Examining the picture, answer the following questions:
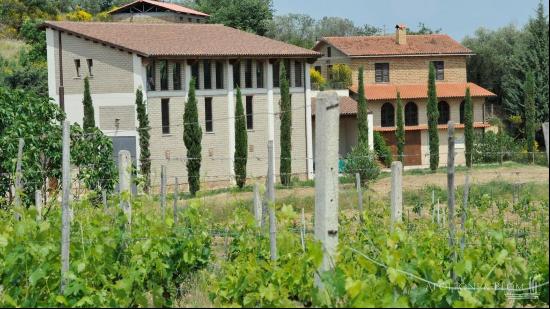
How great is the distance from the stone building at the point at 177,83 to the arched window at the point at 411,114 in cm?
787

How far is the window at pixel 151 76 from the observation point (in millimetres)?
36875

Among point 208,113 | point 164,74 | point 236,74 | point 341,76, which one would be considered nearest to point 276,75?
point 236,74

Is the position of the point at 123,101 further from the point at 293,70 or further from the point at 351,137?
the point at 351,137

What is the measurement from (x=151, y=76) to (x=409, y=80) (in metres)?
15.3

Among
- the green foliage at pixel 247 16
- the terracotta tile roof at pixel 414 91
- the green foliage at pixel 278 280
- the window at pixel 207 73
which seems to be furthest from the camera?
the green foliage at pixel 247 16

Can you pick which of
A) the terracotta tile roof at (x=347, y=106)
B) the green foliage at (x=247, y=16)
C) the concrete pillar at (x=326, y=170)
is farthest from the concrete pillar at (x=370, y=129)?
the concrete pillar at (x=326, y=170)

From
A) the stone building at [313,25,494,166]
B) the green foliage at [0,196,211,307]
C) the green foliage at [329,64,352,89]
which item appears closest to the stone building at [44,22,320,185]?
the stone building at [313,25,494,166]

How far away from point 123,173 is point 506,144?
33.2 meters

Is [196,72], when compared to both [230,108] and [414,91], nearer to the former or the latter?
[230,108]

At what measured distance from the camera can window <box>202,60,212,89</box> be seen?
126ft

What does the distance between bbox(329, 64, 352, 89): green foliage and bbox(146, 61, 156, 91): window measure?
38.3ft

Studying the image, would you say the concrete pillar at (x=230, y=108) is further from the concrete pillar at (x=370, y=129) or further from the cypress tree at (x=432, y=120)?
the cypress tree at (x=432, y=120)

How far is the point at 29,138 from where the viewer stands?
1700cm

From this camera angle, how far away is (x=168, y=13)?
6638 centimetres
